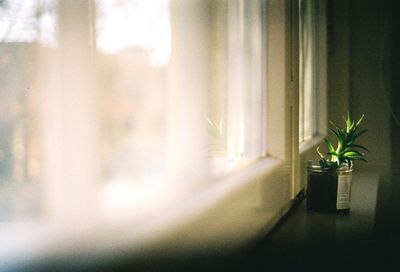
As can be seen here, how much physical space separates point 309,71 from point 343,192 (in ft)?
3.05

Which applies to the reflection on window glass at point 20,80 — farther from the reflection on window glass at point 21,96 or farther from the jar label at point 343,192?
the jar label at point 343,192

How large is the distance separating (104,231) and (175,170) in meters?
0.28

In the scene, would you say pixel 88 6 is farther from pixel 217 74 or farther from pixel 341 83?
pixel 341 83

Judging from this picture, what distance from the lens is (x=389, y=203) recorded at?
1.85 meters

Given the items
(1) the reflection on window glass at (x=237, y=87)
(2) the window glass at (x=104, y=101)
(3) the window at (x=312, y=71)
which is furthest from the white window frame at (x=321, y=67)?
(2) the window glass at (x=104, y=101)

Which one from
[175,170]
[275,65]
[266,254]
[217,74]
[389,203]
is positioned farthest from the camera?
[389,203]

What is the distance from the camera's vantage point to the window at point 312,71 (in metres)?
2.07

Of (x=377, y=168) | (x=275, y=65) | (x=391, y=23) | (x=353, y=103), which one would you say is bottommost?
(x=377, y=168)

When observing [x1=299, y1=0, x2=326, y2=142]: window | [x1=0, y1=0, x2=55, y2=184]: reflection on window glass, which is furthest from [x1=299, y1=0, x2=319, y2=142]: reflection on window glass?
[x1=0, y1=0, x2=55, y2=184]: reflection on window glass

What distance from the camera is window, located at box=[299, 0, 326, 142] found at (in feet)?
6.78

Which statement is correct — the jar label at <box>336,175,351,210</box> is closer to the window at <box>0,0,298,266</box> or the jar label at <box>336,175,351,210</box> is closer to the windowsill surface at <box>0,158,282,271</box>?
the window at <box>0,0,298,266</box>

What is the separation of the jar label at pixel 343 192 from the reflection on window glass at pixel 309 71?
1.60 feet

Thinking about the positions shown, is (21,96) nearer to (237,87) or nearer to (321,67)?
(237,87)

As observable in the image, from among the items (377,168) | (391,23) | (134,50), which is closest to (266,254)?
(134,50)
